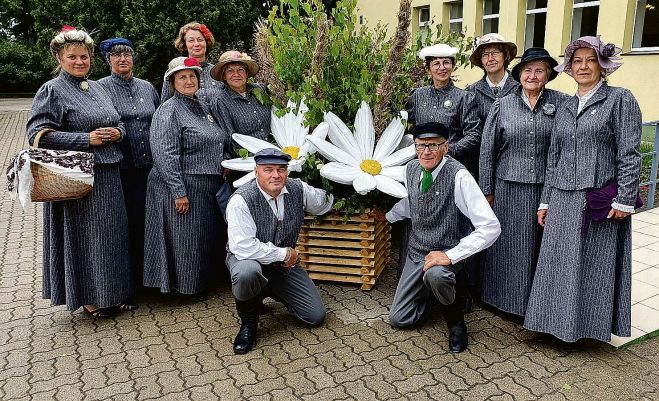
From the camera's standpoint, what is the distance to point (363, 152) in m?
3.98

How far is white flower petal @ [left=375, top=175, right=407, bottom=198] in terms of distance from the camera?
3.71 meters

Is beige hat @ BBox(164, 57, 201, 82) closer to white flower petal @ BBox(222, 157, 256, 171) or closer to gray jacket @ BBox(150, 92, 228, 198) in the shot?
gray jacket @ BBox(150, 92, 228, 198)

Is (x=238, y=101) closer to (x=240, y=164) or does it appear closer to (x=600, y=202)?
(x=240, y=164)

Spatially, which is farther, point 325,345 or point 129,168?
point 129,168

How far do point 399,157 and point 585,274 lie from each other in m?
1.41

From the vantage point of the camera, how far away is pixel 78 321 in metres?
3.79

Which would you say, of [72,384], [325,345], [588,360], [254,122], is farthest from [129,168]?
[588,360]

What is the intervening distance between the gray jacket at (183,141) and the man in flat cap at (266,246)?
22.5 inches

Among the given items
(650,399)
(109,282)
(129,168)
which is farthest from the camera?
(129,168)

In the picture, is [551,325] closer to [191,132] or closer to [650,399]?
[650,399]

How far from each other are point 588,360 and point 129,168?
316cm

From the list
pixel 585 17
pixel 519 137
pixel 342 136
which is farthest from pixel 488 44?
pixel 585 17

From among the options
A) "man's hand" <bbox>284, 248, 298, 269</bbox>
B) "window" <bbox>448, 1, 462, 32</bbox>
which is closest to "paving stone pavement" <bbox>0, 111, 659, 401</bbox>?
"man's hand" <bbox>284, 248, 298, 269</bbox>

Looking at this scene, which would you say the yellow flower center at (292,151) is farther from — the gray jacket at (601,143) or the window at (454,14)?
the window at (454,14)
